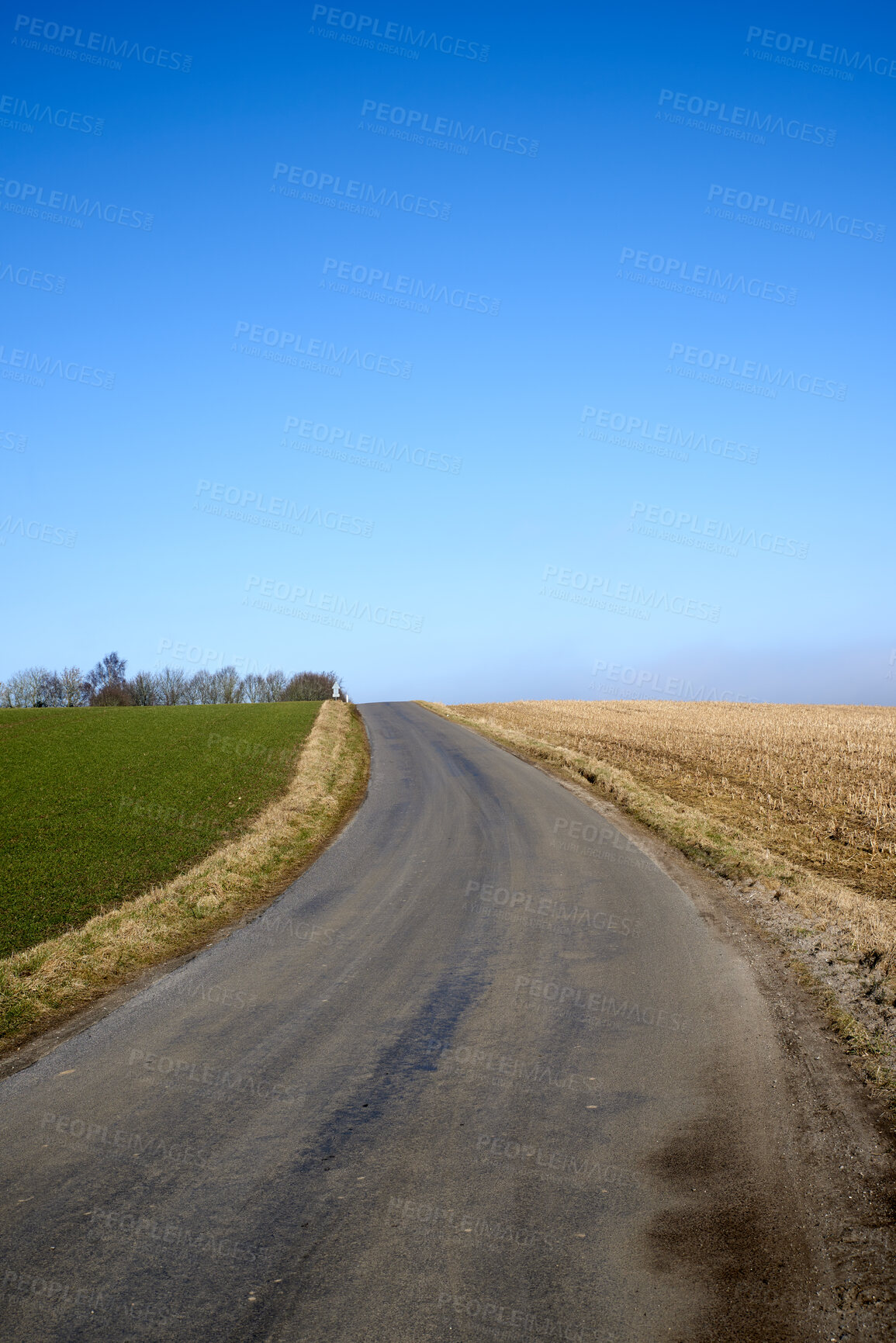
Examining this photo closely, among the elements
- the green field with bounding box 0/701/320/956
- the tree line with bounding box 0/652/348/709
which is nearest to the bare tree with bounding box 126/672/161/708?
the tree line with bounding box 0/652/348/709

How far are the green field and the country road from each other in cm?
363

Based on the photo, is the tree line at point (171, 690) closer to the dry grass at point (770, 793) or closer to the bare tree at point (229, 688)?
the bare tree at point (229, 688)

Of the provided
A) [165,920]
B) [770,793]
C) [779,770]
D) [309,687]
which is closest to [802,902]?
[165,920]

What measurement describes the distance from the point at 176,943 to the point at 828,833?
41.3ft

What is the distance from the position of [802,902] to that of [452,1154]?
284 inches

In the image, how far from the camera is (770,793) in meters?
20.1

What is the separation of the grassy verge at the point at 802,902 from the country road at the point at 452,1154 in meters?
0.29

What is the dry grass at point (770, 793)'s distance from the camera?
11.4 m

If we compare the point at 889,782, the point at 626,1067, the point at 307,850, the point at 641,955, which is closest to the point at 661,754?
the point at 889,782

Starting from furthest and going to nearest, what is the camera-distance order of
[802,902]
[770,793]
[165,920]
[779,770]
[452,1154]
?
[779,770], [770,793], [165,920], [802,902], [452,1154]

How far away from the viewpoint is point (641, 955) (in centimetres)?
865

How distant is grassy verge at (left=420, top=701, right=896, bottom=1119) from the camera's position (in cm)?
655

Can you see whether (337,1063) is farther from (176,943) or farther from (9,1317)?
(176,943)

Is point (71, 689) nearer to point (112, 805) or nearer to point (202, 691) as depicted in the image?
point (202, 691)
